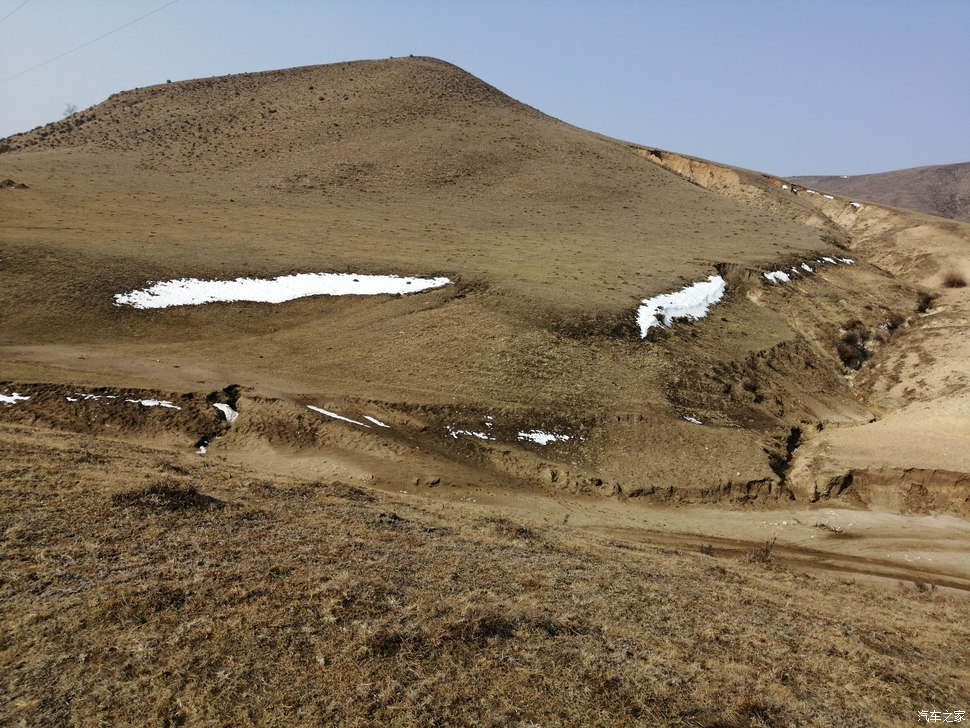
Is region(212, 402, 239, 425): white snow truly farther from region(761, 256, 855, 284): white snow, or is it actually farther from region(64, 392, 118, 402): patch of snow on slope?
region(761, 256, 855, 284): white snow

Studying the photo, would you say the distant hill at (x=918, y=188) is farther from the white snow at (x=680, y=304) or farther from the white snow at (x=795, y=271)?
the white snow at (x=680, y=304)

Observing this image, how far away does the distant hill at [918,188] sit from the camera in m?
127

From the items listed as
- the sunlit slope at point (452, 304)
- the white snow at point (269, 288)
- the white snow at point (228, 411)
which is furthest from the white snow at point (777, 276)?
the white snow at point (228, 411)

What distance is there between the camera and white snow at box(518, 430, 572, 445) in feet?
64.3

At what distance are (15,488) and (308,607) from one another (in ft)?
17.4

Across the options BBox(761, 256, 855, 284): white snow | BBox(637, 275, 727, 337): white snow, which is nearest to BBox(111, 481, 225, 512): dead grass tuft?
BBox(637, 275, 727, 337): white snow

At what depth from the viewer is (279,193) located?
43156 millimetres

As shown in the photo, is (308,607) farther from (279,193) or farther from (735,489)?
(279,193)

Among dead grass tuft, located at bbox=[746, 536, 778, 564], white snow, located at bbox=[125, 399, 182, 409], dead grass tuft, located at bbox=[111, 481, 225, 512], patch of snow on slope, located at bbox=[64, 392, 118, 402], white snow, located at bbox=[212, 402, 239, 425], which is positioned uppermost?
dead grass tuft, located at bbox=[111, 481, 225, 512]

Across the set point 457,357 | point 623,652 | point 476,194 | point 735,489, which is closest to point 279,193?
point 476,194

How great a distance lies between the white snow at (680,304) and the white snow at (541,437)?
6914 mm

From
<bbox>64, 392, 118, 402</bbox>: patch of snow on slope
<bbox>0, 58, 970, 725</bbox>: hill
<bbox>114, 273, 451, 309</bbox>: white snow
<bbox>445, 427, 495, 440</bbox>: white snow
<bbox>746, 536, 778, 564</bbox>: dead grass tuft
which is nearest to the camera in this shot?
<bbox>0, 58, 970, 725</bbox>: hill

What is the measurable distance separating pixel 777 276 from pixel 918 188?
124 metres

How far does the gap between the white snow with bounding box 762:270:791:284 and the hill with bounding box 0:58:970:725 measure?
0.48 feet
